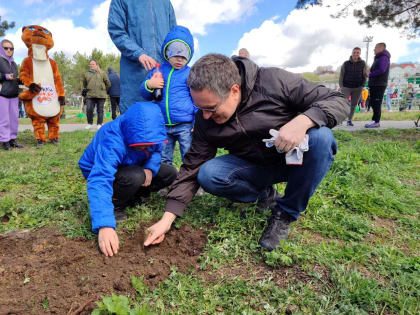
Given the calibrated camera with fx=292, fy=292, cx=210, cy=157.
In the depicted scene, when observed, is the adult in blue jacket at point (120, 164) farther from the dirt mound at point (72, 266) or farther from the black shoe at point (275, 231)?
the black shoe at point (275, 231)

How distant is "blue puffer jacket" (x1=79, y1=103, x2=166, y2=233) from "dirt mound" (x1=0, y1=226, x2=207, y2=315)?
24 centimetres

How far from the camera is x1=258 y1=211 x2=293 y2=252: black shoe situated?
195 cm

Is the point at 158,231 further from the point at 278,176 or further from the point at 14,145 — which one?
the point at 14,145

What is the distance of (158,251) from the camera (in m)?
2.01

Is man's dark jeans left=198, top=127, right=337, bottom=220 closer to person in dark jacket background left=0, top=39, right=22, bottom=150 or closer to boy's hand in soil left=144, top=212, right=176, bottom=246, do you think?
boy's hand in soil left=144, top=212, right=176, bottom=246

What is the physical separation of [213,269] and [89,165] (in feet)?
4.53

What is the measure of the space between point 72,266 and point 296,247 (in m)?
1.41

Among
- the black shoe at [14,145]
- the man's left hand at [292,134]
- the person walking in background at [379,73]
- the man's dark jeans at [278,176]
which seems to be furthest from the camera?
the person walking in background at [379,73]

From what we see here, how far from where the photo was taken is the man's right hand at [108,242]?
75.6 inches

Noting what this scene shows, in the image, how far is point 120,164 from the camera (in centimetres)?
249

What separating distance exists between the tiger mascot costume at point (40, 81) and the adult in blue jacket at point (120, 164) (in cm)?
422

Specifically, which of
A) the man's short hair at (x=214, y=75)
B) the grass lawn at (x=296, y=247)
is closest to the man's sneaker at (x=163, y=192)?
the grass lawn at (x=296, y=247)

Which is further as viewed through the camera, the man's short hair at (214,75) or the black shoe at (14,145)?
the black shoe at (14,145)

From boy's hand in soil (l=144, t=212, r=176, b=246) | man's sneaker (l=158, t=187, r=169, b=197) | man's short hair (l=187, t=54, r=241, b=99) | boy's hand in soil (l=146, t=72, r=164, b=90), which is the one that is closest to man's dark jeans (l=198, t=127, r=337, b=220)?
boy's hand in soil (l=144, t=212, r=176, b=246)
